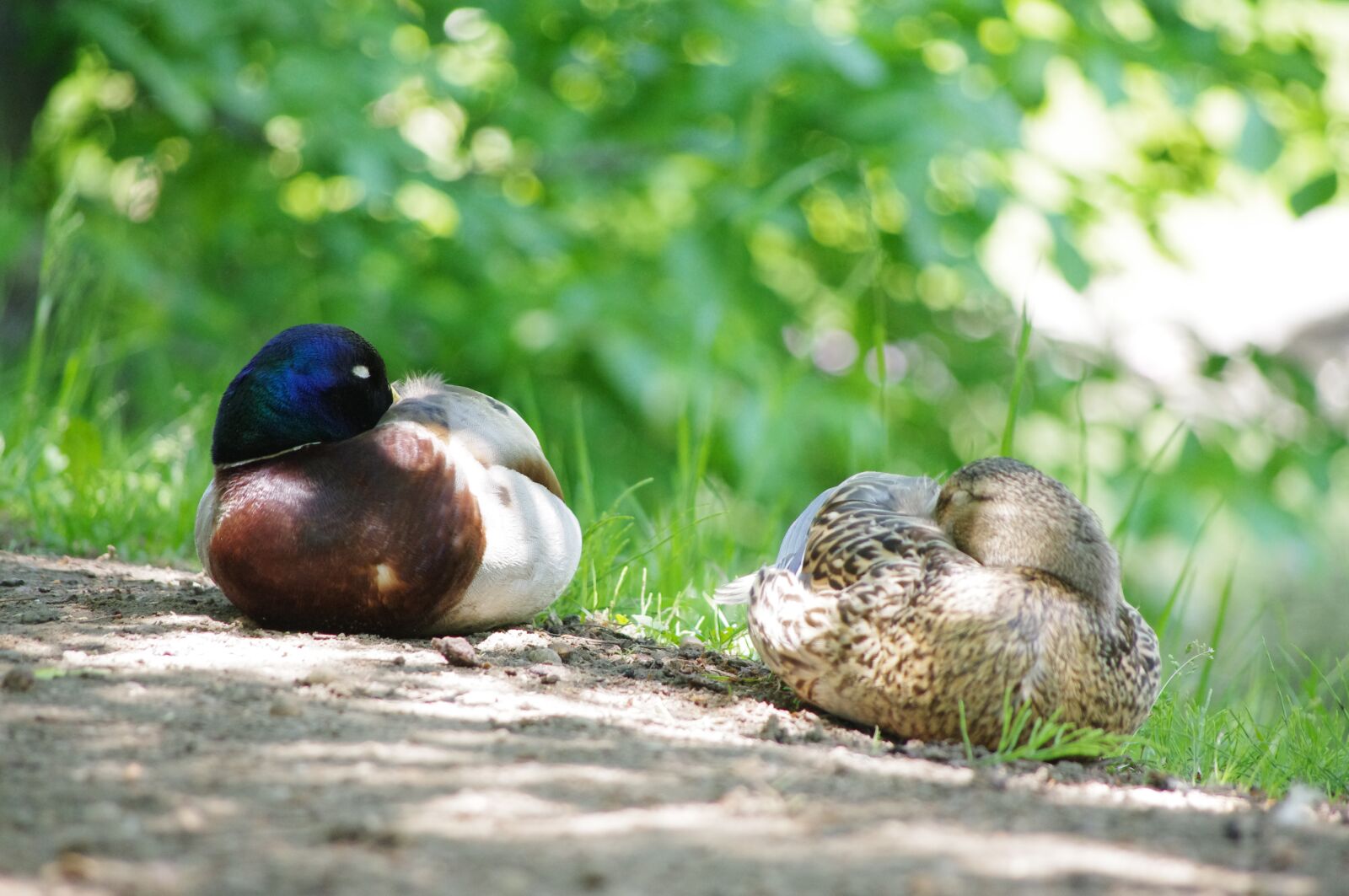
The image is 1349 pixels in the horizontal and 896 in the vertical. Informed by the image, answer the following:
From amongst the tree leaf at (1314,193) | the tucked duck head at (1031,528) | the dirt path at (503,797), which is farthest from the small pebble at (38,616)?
the tree leaf at (1314,193)

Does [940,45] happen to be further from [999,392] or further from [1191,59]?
[999,392]

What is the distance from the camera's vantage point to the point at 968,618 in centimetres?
273

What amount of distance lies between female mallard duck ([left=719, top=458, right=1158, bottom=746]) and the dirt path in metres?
0.12

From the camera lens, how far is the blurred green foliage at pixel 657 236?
196 inches

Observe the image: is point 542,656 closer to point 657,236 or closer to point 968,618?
point 968,618

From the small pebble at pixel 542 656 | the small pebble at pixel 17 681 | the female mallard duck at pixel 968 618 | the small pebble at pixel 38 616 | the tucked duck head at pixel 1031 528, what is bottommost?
the small pebble at pixel 542 656

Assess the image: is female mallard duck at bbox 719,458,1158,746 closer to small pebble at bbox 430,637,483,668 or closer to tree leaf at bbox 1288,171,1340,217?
small pebble at bbox 430,637,483,668

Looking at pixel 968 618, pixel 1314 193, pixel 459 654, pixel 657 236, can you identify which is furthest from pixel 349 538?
pixel 657 236

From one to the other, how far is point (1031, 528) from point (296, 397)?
5.84ft

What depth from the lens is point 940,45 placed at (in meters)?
6.33

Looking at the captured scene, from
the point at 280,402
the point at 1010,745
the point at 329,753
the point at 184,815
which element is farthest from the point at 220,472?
the point at 1010,745

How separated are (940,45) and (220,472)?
4.38 metres

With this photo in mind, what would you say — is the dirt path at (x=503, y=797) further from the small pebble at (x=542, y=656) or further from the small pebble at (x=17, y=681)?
the small pebble at (x=542, y=656)

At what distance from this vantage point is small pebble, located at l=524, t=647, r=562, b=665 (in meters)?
3.19
